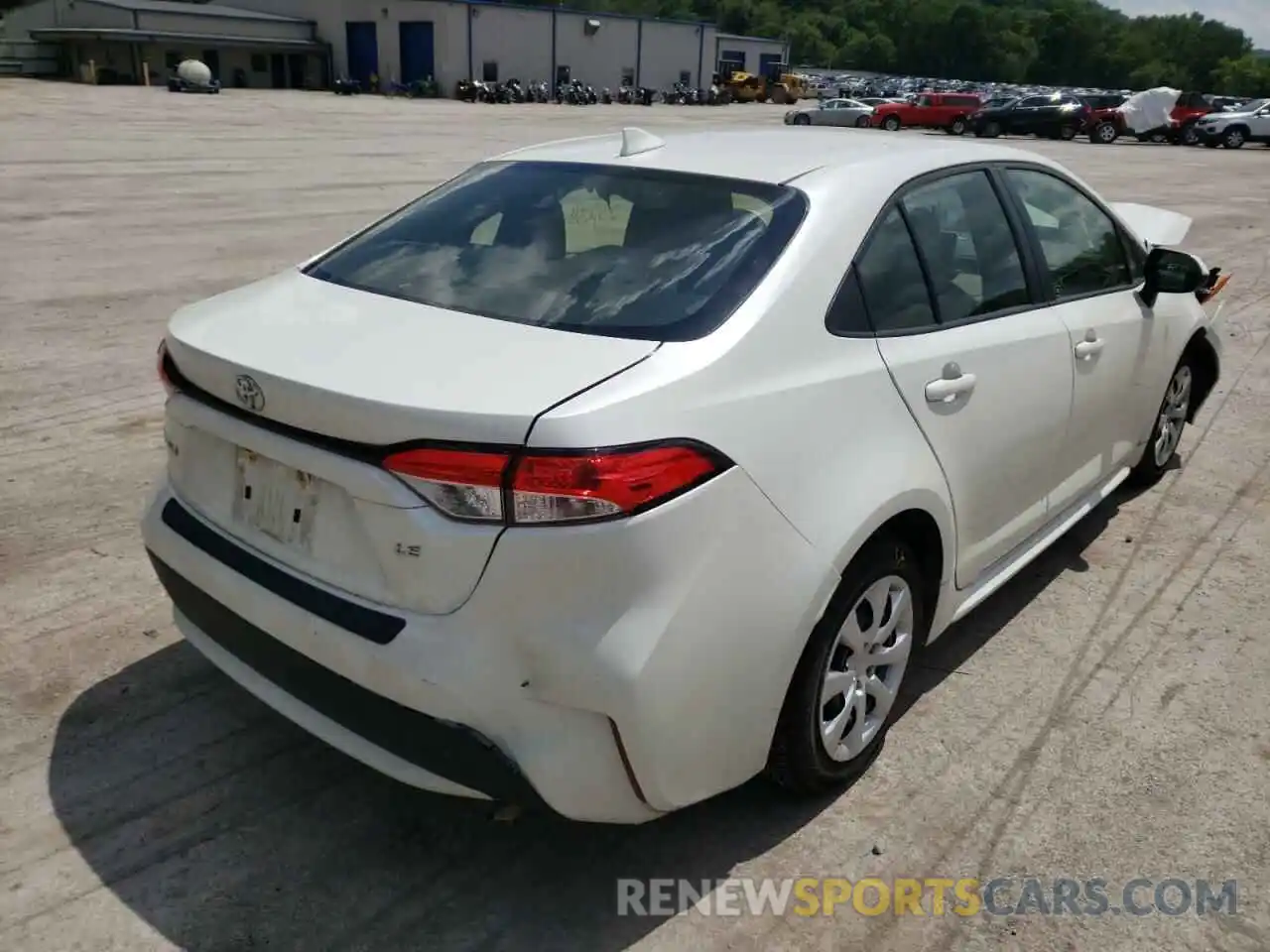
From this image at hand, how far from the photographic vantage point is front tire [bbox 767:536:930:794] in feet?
8.69

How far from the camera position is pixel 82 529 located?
14.1ft

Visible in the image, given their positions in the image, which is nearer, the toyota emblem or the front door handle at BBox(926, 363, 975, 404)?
the toyota emblem

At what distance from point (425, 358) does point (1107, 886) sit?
2.12 m

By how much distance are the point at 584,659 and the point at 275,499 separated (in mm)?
869

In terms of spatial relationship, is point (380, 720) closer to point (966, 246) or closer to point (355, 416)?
point (355, 416)

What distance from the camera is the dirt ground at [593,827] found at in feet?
8.25

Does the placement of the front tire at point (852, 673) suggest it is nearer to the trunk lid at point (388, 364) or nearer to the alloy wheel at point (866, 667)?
the alloy wheel at point (866, 667)

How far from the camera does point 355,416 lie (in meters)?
2.24

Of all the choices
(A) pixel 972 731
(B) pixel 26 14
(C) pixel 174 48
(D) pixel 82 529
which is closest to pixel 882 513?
(A) pixel 972 731

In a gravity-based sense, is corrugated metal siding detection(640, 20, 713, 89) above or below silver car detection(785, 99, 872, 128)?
above

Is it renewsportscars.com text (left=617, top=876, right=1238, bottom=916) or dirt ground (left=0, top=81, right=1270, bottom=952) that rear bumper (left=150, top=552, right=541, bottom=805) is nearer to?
dirt ground (left=0, top=81, right=1270, bottom=952)

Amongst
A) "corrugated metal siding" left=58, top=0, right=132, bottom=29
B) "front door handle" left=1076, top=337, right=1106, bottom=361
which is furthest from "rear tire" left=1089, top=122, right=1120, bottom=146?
"corrugated metal siding" left=58, top=0, right=132, bottom=29

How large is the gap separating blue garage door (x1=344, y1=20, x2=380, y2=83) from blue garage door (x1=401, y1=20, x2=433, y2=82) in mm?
1708

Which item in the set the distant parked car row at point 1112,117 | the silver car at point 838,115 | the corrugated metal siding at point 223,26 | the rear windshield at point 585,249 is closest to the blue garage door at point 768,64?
the corrugated metal siding at point 223,26
